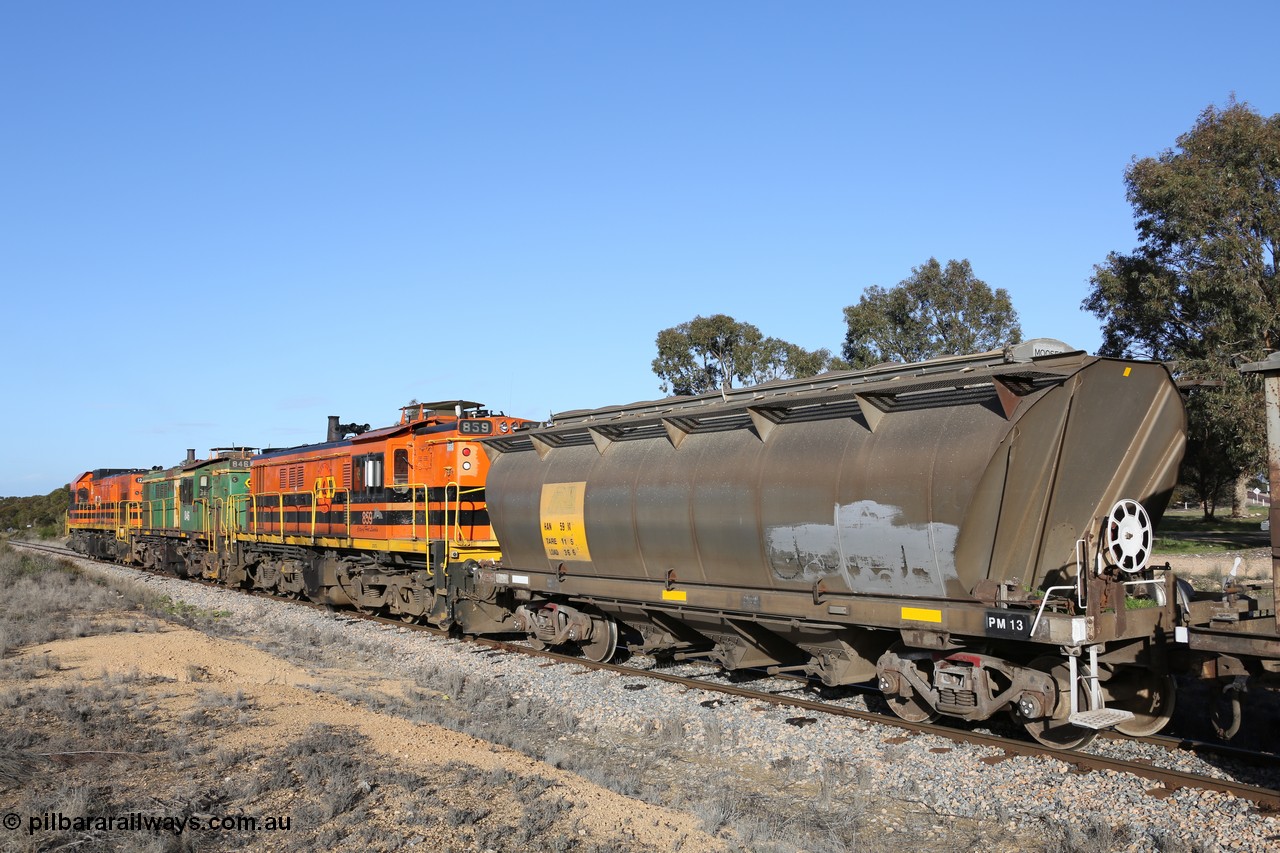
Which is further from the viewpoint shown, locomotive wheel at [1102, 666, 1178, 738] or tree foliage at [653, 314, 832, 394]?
tree foliage at [653, 314, 832, 394]

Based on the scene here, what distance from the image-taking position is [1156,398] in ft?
31.3

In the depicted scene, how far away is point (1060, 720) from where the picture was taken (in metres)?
8.87

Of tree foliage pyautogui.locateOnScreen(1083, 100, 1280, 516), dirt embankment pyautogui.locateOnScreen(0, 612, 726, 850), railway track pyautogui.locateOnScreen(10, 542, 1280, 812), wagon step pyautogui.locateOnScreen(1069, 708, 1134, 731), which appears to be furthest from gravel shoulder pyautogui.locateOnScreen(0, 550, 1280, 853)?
tree foliage pyautogui.locateOnScreen(1083, 100, 1280, 516)

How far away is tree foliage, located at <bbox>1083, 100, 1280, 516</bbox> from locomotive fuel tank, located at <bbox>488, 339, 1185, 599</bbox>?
804 inches

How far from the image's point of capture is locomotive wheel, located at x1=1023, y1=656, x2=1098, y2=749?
29.1ft

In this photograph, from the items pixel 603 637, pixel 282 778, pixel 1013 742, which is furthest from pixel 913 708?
pixel 282 778

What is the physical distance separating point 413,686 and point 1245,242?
28.1 metres

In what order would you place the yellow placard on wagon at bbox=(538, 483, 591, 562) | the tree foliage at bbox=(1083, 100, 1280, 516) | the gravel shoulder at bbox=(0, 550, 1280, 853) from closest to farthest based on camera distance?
1. the gravel shoulder at bbox=(0, 550, 1280, 853)
2. the yellow placard on wagon at bbox=(538, 483, 591, 562)
3. the tree foliage at bbox=(1083, 100, 1280, 516)

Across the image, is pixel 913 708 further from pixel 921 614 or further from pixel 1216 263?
pixel 1216 263

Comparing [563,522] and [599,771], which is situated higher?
[563,522]

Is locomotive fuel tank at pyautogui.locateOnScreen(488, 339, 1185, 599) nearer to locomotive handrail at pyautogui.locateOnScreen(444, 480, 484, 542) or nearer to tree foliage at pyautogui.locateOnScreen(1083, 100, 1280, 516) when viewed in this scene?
locomotive handrail at pyautogui.locateOnScreen(444, 480, 484, 542)

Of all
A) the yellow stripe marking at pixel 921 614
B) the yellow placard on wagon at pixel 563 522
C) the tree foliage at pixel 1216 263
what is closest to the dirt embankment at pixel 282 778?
the yellow stripe marking at pixel 921 614

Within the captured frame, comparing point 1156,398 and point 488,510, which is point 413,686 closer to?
point 488,510

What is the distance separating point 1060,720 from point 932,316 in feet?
124
